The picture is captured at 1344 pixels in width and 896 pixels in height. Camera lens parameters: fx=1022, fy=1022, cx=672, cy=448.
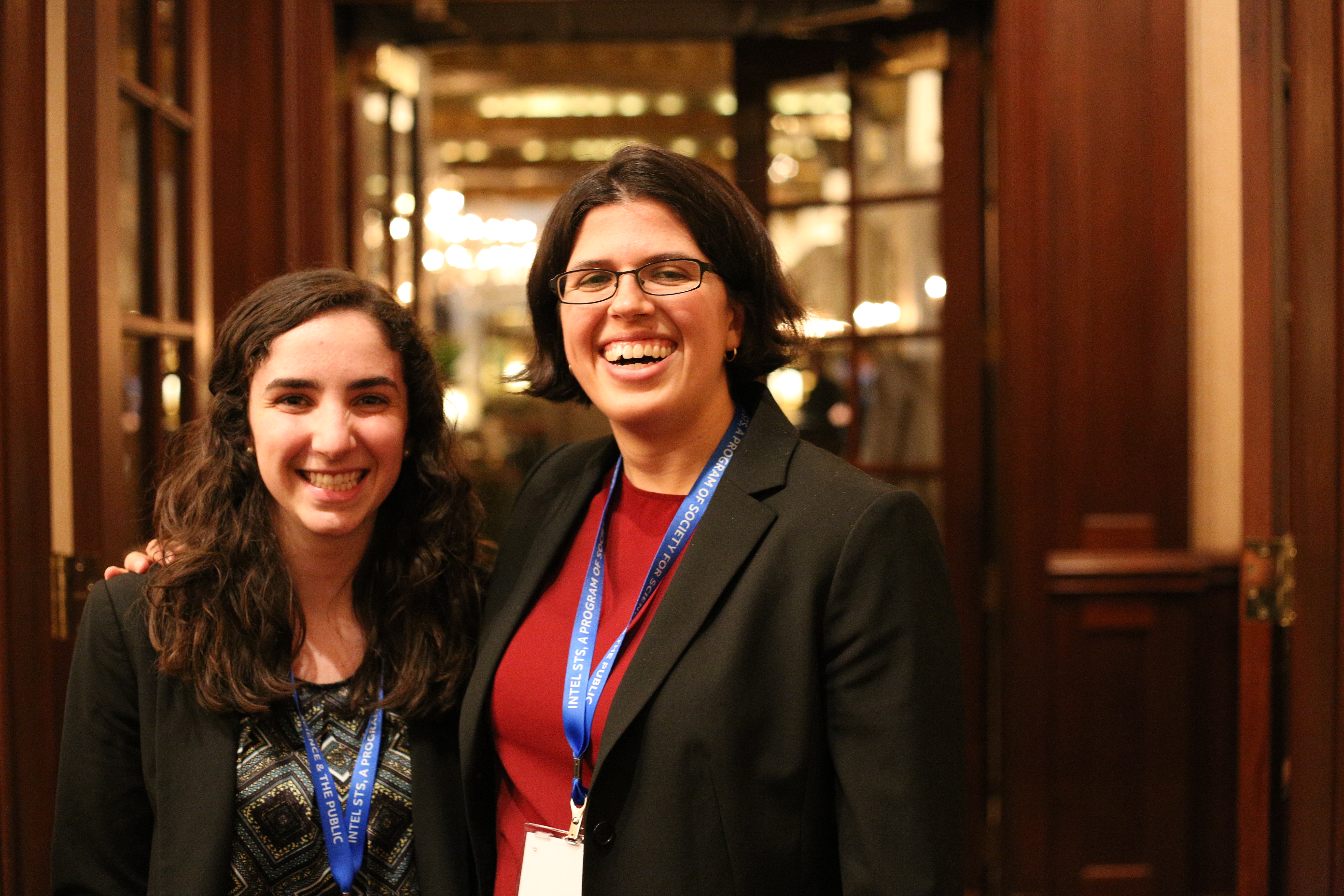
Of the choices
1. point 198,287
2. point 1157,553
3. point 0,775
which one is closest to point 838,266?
point 1157,553

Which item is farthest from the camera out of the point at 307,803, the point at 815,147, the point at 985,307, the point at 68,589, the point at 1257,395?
the point at 815,147

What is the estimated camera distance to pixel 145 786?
1.42 metres

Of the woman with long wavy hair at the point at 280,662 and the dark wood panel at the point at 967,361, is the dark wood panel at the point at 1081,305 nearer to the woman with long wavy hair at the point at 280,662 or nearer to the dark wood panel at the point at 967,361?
the dark wood panel at the point at 967,361

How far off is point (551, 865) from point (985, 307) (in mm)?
2452

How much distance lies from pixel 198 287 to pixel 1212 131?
2.85m

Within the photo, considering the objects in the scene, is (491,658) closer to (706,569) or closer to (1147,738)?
(706,569)

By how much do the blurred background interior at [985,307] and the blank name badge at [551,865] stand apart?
2.42 ft

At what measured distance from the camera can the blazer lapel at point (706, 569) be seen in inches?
49.5

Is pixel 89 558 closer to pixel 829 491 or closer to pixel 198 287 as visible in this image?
pixel 198 287

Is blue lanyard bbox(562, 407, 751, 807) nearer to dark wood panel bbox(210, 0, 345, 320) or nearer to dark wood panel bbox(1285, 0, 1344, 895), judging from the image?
dark wood panel bbox(1285, 0, 1344, 895)

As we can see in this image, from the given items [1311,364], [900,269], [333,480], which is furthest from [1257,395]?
[333,480]

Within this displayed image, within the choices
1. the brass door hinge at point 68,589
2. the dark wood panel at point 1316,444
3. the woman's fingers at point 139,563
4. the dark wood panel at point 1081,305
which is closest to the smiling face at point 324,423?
the woman's fingers at point 139,563

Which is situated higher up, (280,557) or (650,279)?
(650,279)

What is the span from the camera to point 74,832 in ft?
4.53
